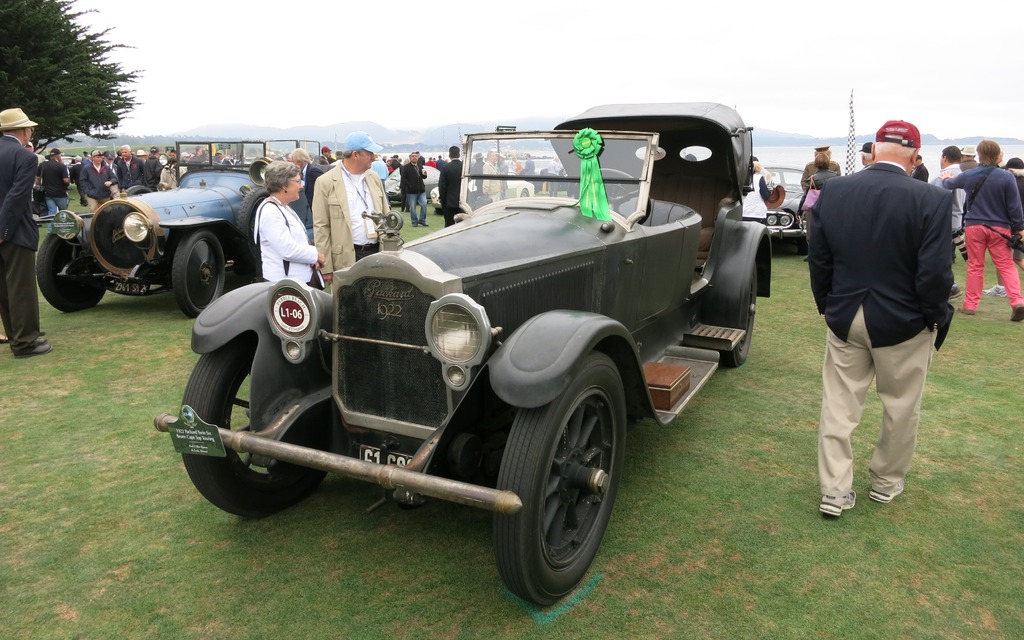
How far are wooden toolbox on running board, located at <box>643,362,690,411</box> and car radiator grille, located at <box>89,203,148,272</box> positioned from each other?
18.8 feet

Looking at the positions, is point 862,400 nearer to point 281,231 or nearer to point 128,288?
point 281,231

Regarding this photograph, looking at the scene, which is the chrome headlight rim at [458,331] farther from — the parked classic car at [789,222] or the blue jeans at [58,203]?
the blue jeans at [58,203]

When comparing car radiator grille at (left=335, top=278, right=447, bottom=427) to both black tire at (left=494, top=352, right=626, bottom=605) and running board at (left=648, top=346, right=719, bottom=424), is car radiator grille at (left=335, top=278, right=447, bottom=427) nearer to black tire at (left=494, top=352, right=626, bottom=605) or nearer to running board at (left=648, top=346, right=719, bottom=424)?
black tire at (left=494, top=352, right=626, bottom=605)

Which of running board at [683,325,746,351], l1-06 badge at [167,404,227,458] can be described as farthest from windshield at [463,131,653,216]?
l1-06 badge at [167,404,227,458]

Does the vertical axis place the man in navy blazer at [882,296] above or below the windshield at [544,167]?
below

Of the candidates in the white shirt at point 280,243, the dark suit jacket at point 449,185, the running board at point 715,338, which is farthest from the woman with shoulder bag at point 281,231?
the dark suit jacket at point 449,185

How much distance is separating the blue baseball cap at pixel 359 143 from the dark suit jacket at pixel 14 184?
2.53m

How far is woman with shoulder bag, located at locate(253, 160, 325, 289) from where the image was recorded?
179 inches

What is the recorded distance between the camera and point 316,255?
4707mm

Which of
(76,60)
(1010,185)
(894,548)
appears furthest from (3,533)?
(76,60)

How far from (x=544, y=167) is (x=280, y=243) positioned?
1769 millimetres

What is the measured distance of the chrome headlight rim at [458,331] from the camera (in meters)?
2.67

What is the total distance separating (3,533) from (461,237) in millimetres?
2537

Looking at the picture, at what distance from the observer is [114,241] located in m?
7.36
